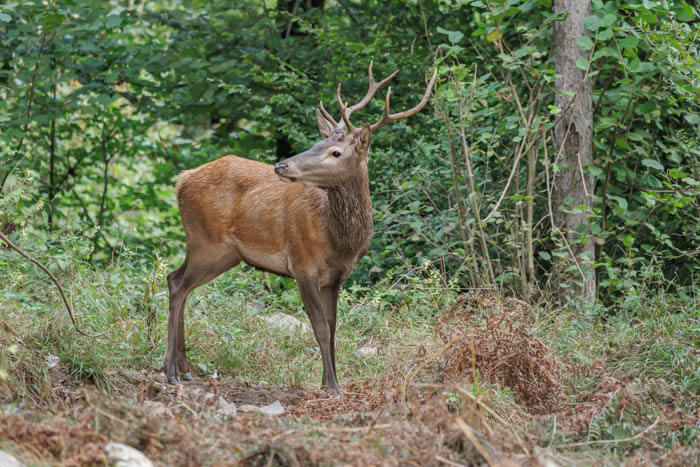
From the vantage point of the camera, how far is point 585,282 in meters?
7.52

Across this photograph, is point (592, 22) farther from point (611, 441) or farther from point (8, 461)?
point (8, 461)

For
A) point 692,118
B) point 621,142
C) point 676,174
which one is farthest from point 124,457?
point 692,118

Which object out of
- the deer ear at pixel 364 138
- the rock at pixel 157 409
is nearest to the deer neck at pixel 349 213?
the deer ear at pixel 364 138

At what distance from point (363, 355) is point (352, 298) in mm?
1092

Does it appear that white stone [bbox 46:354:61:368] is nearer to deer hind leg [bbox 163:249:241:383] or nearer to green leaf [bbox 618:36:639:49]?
deer hind leg [bbox 163:249:241:383]

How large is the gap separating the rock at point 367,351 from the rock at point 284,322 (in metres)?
0.61

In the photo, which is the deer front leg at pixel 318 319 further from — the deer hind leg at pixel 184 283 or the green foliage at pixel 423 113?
the green foliage at pixel 423 113

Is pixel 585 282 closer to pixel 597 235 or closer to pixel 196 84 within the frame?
pixel 597 235

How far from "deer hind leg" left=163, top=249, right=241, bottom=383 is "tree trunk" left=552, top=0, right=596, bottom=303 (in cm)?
300

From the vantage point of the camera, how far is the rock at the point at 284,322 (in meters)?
7.10

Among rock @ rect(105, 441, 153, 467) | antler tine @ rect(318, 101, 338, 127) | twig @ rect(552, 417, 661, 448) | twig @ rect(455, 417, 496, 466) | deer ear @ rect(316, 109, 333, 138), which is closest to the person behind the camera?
rock @ rect(105, 441, 153, 467)

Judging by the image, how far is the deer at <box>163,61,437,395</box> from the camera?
5.84 meters

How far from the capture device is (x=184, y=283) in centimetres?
645

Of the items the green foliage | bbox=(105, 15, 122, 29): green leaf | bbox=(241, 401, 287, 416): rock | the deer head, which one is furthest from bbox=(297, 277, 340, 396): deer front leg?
bbox=(105, 15, 122, 29): green leaf
